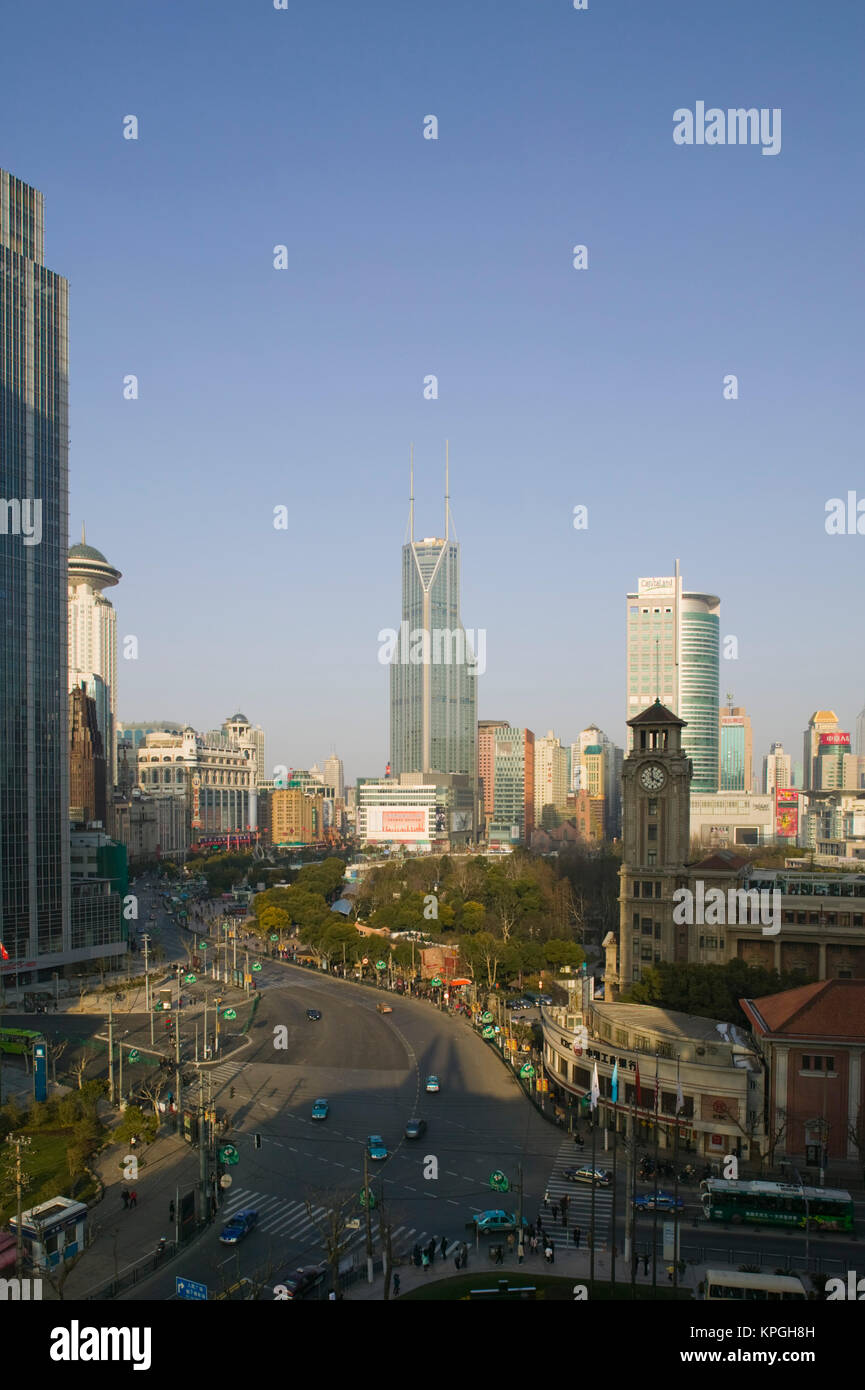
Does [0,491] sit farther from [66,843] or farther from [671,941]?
[671,941]

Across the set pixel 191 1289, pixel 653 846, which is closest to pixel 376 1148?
pixel 191 1289

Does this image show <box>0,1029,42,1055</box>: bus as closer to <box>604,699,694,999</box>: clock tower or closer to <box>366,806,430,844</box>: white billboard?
<box>604,699,694,999</box>: clock tower

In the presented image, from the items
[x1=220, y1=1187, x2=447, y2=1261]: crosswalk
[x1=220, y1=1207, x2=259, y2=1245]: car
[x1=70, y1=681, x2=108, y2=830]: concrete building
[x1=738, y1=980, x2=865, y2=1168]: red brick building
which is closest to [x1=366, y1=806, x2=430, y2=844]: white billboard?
[x1=70, y1=681, x2=108, y2=830]: concrete building

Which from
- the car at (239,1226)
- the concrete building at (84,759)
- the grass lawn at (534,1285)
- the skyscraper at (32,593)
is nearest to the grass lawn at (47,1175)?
the car at (239,1226)

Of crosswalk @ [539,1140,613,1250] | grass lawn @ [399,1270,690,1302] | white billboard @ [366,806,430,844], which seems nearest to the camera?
grass lawn @ [399,1270,690,1302]

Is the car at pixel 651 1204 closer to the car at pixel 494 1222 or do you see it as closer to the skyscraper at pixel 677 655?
the car at pixel 494 1222
